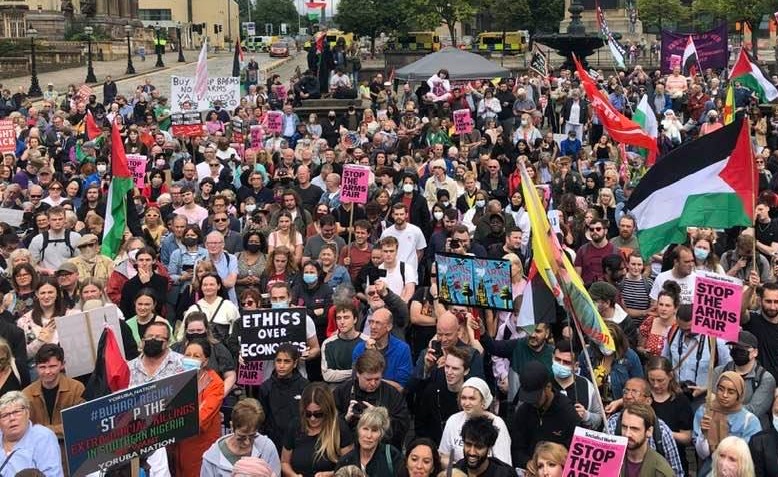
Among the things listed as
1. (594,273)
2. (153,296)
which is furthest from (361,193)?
(153,296)

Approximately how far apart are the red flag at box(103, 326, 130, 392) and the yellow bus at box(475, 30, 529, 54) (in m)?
50.1

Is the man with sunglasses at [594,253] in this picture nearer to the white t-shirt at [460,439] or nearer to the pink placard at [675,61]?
the white t-shirt at [460,439]

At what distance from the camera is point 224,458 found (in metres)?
7.24

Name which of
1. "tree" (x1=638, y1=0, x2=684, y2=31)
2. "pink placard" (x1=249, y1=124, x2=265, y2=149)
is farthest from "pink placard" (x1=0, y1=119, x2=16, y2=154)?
"tree" (x1=638, y1=0, x2=684, y2=31)

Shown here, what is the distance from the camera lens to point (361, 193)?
13406mm

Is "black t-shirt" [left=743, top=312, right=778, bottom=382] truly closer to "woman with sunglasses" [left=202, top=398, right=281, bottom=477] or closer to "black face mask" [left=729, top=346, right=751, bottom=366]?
"black face mask" [left=729, top=346, right=751, bottom=366]

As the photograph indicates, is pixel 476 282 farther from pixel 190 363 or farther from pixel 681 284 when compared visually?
pixel 190 363

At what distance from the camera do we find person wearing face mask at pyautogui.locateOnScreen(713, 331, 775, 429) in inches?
311

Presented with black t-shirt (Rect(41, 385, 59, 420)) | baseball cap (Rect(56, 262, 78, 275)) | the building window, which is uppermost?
baseball cap (Rect(56, 262, 78, 275))

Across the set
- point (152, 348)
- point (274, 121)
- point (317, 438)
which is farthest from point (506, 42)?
point (317, 438)

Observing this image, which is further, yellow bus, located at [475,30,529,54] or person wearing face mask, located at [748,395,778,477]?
yellow bus, located at [475,30,529,54]

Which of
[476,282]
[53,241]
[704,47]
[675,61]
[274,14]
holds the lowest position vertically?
[274,14]

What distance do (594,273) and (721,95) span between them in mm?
15058

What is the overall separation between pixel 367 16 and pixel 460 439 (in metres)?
68.4
